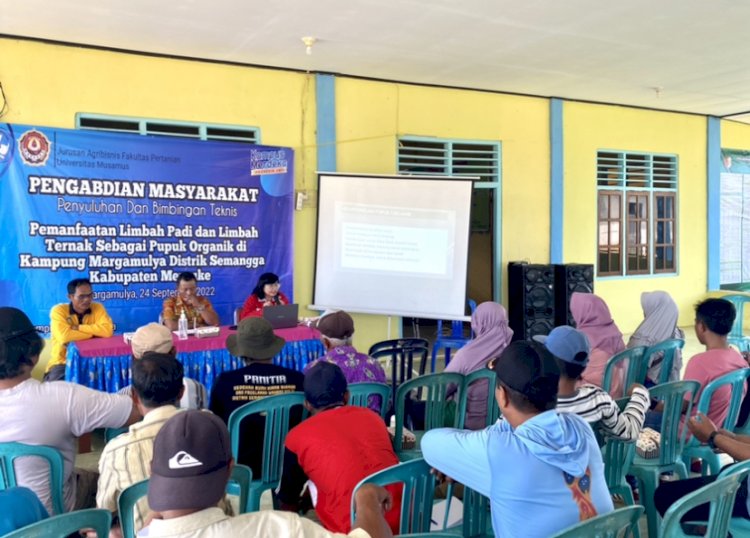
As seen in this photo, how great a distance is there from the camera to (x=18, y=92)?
5098mm

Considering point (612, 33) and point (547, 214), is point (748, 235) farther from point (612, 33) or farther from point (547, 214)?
point (612, 33)

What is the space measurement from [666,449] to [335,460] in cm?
165

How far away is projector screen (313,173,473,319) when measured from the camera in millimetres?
6391

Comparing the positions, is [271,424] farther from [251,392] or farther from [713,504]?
[713,504]

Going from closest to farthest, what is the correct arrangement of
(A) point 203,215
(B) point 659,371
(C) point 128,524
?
(C) point 128,524
(B) point 659,371
(A) point 203,215

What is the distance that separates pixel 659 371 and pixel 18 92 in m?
5.25

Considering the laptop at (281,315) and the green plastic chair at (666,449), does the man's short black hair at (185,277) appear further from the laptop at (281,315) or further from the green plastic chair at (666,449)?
the green plastic chair at (666,449)

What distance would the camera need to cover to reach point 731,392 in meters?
2.97

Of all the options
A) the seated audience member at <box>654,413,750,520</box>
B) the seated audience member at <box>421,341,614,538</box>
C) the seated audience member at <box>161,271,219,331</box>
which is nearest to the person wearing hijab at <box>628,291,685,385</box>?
the seated audience member at <box>654,413,750,520</box>

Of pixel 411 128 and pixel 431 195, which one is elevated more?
pixel 411 128

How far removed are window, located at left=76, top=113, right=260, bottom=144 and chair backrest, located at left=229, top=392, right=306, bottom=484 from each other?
12.6 ft

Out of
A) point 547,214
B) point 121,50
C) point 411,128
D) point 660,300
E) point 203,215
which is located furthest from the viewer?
point 547,214

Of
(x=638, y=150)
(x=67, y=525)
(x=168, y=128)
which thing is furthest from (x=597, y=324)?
(x=638, y=150)

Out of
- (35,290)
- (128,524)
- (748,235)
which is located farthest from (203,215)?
(748,235)
